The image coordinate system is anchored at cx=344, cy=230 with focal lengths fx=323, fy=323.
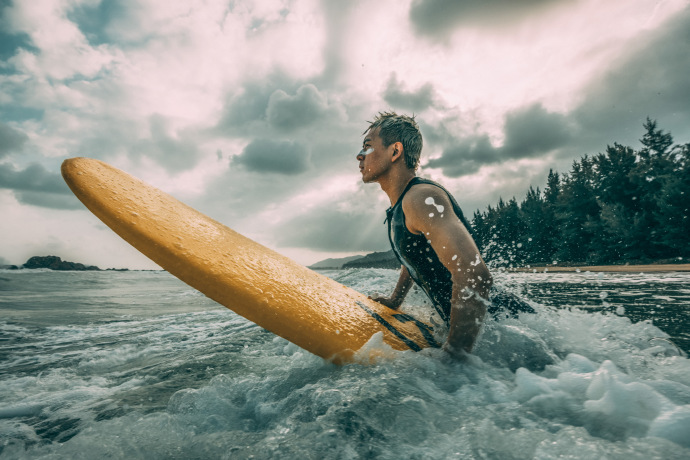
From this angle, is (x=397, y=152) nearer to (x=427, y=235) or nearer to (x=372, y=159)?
(x=372, y=159)

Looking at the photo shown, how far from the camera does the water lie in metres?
1.09

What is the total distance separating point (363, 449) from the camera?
1.07 m

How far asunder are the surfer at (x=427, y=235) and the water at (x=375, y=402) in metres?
0.27

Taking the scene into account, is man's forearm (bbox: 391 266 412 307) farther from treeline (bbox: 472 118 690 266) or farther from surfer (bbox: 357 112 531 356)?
treeline (bbox: 472 118 690 266)

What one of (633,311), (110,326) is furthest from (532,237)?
(110,326)

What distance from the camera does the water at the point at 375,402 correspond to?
3.56 feet

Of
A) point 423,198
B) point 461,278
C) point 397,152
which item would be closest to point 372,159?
point 397,152

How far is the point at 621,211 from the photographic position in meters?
21.2

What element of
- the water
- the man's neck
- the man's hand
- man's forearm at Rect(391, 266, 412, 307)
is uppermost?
the man's neck

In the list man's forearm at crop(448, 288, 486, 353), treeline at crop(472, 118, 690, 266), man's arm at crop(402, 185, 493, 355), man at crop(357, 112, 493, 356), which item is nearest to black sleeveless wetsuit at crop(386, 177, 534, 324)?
man at crop(357, 112, 493, 356)

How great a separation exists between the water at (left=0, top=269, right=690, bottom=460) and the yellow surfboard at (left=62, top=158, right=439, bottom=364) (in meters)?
0.23

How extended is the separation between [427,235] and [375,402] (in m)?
0.88

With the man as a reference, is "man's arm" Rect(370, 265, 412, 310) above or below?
below

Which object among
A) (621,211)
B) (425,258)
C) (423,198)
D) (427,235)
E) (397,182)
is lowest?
(425,258)
